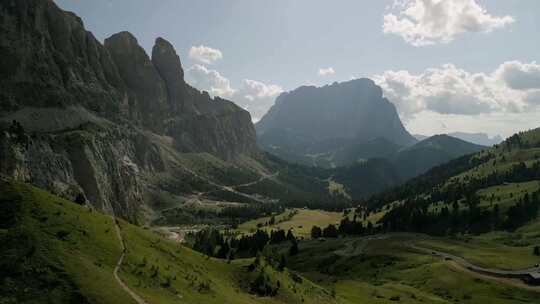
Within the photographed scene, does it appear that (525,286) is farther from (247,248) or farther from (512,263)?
(247,248)

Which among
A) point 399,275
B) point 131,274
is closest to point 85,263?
point 131,274

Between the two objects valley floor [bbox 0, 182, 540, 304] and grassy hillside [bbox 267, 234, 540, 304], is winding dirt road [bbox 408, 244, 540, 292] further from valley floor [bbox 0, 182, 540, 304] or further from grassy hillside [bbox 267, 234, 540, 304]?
grassy hillside [bbox 267, 234, 540, 304]

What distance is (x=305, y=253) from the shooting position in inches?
6806

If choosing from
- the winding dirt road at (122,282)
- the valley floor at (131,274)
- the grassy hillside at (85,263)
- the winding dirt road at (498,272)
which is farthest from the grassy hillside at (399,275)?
the winding dirt road at (122,282)

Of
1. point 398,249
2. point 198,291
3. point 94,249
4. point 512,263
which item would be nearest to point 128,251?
point 94,249

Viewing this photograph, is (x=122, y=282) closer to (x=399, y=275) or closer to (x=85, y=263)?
(x=85, y=263)

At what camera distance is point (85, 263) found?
3850 cm

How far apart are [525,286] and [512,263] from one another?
25.9 metres

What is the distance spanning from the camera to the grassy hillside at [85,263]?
34.4 metres

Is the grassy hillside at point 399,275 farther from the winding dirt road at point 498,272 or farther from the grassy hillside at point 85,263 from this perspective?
the grassy hillside at point 85,263

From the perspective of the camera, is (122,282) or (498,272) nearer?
(122,282)

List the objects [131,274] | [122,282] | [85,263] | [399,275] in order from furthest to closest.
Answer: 1. [399,275]
2. [131,274]
3. [122,282]
4. [85,263]

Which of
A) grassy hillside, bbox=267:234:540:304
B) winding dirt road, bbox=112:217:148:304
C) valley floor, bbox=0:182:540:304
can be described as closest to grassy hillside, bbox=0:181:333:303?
valley floor, bbox=0:182:540:304

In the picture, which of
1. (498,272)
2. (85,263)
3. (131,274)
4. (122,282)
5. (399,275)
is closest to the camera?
(85,263)
